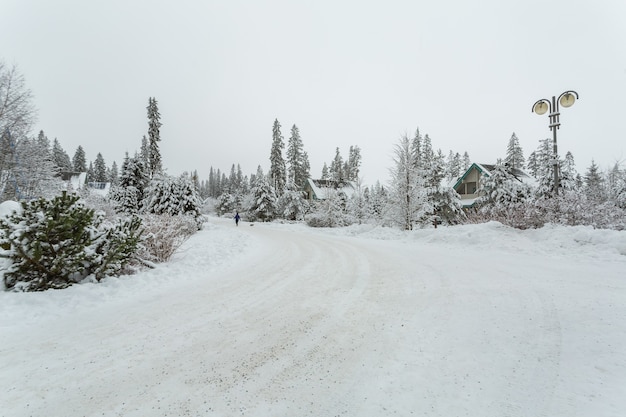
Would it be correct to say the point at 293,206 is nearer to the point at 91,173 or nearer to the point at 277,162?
the point at 277,162

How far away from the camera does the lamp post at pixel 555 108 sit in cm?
1159

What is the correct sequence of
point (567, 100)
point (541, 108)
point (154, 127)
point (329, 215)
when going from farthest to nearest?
point (154, 127) → point (329, 215) → point (541, 108) → point (567, 100)

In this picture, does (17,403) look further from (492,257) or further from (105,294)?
(492,257)

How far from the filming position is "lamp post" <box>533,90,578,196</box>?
11.6 meters

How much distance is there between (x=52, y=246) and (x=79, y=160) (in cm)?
8173

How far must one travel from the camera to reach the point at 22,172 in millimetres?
20406

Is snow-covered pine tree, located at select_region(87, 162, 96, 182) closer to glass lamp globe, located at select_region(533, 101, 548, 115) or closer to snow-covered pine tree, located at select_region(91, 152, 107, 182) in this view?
snow-covered pine tree, located at select_region(91, 152, 107, 182)

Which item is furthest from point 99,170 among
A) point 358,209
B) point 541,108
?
point 541,108

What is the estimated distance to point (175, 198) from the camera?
20734 millimetres

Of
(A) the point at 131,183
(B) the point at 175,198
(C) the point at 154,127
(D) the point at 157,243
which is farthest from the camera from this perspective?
(C) the point at 154,127

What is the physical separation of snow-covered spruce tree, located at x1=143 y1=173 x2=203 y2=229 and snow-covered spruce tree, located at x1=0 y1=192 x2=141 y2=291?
49.0ft

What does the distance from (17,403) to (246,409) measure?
6.51ft

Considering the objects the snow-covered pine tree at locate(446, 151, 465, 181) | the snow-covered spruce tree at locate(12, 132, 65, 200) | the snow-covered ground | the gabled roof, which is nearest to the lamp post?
the snow-covered ground

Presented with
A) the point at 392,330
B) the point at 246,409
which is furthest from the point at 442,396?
the point at 246,409
